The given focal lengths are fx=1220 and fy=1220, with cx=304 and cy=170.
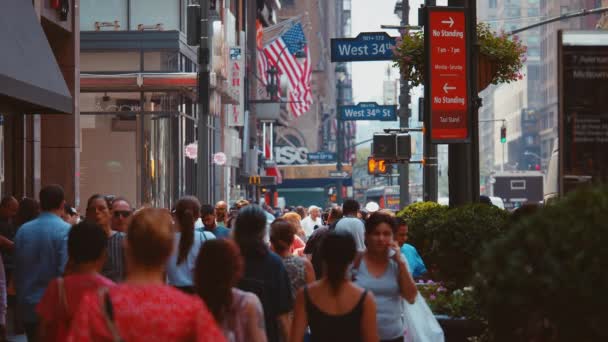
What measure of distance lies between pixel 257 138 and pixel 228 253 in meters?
75.4

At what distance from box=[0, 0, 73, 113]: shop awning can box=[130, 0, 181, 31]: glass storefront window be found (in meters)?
19.7

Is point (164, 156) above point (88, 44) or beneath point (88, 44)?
beneath

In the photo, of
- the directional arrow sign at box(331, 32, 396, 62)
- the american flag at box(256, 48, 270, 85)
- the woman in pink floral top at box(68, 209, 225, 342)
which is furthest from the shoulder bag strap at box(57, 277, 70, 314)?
the american flag at box(256, 48, 270, 85)

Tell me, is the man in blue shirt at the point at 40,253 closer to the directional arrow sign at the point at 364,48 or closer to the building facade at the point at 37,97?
the building facade at the point at 37,97

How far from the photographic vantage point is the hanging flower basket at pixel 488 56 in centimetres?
1686

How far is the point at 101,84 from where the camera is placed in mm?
36594

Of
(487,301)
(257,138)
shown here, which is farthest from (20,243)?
(257,138)

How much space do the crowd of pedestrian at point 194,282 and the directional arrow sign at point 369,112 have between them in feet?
94.7

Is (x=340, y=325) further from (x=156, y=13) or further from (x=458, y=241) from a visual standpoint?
(x=156, y=13)

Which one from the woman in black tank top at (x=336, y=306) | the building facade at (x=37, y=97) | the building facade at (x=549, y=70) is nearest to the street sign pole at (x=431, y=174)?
the building facade at (x=37, y=97)

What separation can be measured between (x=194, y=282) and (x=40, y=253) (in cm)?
367

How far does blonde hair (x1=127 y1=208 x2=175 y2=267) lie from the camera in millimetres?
5336

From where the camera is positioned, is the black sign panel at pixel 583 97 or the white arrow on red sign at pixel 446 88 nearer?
the black sign panel at pixel 583 97

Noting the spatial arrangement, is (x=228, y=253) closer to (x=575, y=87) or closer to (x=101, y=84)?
(x=575, y=87)
